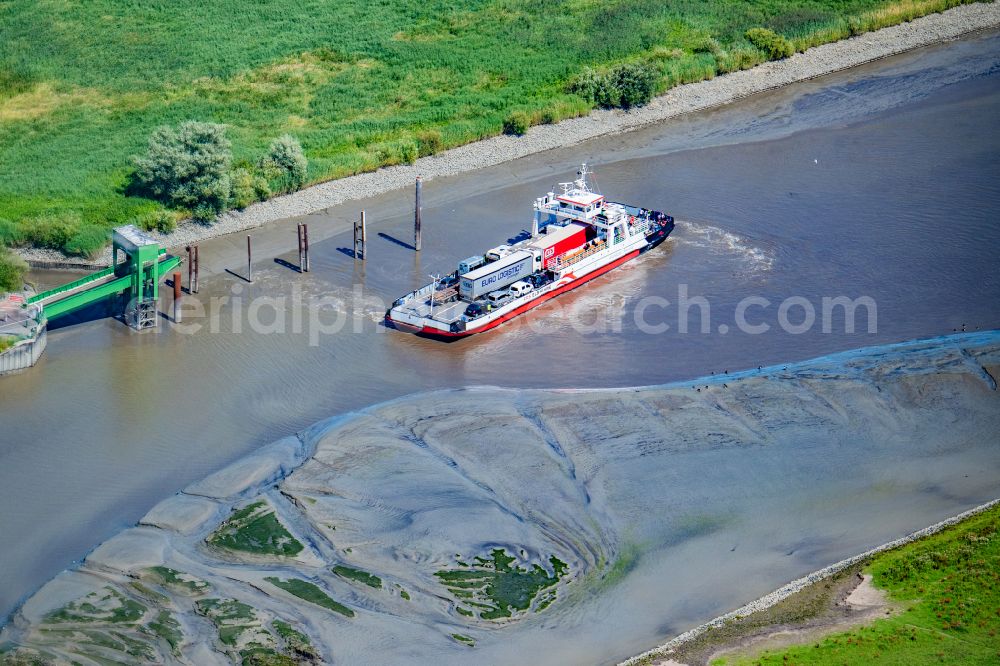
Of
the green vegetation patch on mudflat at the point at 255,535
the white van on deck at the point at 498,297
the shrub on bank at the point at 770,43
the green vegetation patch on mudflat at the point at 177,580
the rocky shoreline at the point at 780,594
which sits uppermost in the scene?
the shrub on bank at the point at 770,43

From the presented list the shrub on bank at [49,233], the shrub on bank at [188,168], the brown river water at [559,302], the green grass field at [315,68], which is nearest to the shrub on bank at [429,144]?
the green grass field at [315,68]

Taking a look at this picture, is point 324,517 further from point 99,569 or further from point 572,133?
point 572,133

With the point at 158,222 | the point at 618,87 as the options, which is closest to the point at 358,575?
the point at 158,222

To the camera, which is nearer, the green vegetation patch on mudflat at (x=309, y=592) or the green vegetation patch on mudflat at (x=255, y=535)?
the green vegetation patch on mudflat at (x=309, y=592)

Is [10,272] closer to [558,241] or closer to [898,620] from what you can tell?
[558,241]

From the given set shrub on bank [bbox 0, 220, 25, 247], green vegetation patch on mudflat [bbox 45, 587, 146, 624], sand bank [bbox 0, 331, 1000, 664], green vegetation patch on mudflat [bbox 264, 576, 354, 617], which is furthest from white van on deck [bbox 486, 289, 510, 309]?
green vegetation patch on mudflat [bbox 45, 587, 146, 624]

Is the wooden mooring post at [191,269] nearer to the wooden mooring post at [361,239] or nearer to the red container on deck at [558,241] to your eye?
the wooden mooring post at [361,239]

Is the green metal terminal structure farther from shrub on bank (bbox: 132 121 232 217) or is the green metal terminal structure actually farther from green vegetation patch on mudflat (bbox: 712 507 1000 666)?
green vegetation patch on mudflat (bbox: 712 507 1000 666)
